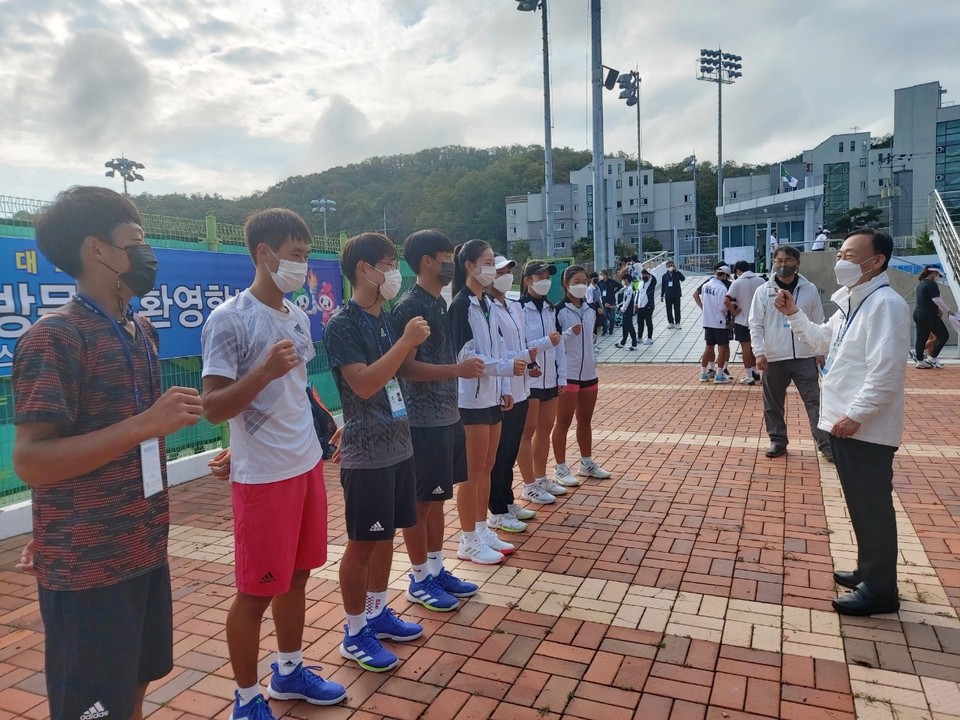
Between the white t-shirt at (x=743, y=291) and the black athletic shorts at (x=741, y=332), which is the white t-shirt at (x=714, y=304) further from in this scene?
the white t-shirt at (x=743, y=291)

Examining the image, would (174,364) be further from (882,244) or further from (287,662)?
(882,244)

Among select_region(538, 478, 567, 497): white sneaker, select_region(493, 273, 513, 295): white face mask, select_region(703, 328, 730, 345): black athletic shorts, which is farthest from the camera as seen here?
select_region(703, 328, 730, 345): black athletic shorts

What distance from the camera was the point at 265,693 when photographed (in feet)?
8.53

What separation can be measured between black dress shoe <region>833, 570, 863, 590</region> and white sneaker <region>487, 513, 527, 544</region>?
188 centimetres

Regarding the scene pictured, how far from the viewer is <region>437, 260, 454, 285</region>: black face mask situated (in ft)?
10.7

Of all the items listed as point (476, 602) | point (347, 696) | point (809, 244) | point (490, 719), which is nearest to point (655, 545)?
point (476, 602)

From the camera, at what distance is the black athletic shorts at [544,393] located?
185 inches

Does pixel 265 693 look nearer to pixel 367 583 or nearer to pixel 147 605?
pixel 367 583

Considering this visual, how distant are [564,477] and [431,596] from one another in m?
2.32

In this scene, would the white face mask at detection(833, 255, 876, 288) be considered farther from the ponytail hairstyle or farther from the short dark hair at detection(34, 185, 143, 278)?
the short dark hair at detection(34, 185, 143, 278)

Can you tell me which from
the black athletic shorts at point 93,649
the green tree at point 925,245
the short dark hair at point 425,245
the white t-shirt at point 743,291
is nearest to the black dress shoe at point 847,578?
the short dark hair at point 425,245

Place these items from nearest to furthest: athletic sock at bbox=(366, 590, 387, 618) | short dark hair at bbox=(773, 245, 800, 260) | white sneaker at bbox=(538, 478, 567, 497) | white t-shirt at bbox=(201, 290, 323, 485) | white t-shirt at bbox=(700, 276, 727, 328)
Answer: white t-shirt at bbox=(201, 290, 323, 485)
athletic sock at bbox=(366, 590, 387, 618)
white sneaker at bbox=(538, 478, 567, 497)
short dark hair at bbox=(773, 245, 800, 260)
white t-shirt at bbox=(700, 276, 727, 328)

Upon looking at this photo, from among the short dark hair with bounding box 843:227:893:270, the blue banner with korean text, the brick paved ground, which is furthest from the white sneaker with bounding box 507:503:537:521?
the short dark hair with bounding box 843:227:893:270

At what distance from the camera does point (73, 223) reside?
1.67 meters
